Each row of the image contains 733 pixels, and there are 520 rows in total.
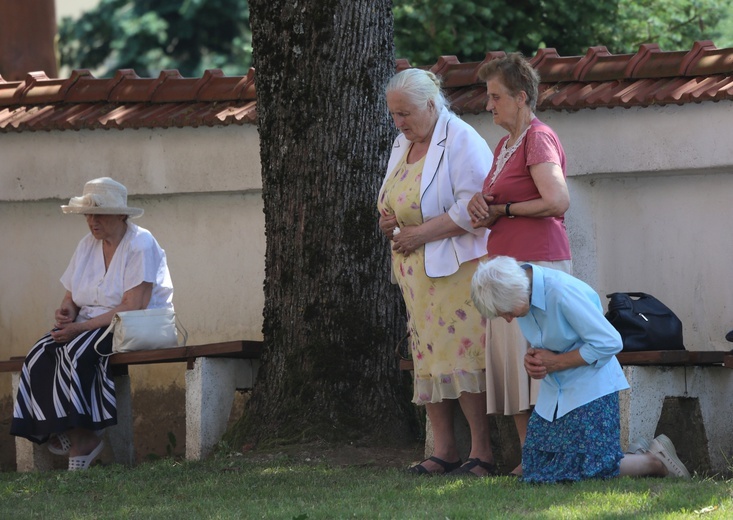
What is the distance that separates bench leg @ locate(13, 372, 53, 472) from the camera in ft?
24.1

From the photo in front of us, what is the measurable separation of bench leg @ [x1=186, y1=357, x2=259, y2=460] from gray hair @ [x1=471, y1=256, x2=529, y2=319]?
2221 mm

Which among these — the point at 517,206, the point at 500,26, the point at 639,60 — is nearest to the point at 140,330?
the point at 517,206

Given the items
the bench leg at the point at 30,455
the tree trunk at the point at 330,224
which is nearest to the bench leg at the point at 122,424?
the bench leg at the point at 30,455

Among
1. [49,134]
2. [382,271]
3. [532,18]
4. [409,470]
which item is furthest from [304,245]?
[532,18]

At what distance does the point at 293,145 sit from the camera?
6754 mm

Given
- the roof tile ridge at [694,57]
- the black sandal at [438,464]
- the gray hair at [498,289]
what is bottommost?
the black sandal at [438,464]

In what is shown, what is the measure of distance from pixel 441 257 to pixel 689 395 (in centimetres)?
133

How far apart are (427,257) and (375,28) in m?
1.42

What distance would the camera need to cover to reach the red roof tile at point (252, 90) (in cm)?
679

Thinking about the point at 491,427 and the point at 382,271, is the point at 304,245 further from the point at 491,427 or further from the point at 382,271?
the point at 491,427

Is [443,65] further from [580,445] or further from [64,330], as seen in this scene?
[580,445]

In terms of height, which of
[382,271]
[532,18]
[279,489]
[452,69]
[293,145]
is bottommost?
[279,489]

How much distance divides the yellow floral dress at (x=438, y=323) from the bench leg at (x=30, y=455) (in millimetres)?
2425

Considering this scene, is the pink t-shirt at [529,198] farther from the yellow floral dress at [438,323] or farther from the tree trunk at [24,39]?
the tree trunk at [24,39]
